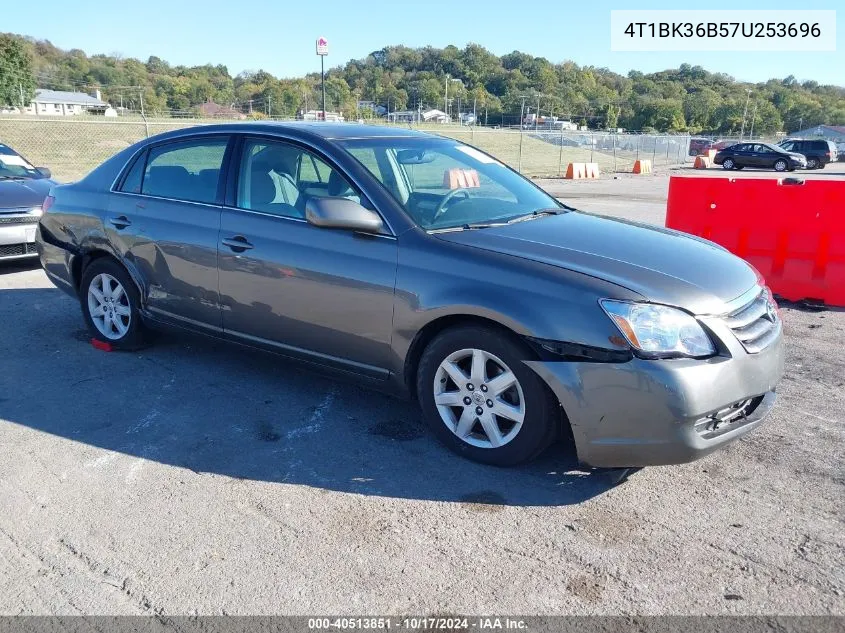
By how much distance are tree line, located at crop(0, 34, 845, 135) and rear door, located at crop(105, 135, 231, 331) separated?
69384 mm

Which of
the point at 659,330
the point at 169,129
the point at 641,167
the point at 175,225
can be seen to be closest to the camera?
the point at 659,330

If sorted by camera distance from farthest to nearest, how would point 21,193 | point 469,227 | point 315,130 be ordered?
point 21,193, point 315,130, point 469,227

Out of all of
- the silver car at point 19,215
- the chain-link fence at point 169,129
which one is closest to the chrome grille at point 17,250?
the silver car at point 19,215

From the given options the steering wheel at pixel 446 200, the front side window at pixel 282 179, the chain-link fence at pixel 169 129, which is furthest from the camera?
the chain-link fence at pixel 169 129

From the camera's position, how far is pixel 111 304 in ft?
17.7

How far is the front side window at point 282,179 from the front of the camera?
4195 mm

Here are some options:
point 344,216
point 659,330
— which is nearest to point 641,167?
point 344,216

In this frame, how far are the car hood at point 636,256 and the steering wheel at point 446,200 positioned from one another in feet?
0.79

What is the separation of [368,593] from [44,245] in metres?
4.60

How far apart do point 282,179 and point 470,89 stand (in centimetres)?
11354

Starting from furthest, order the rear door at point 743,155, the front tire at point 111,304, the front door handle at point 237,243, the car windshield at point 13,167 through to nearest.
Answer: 1. the rear door at point 743,155
2. the car windshield at point 13,167
3. the front tire at point 111,304
4. the front door handle at point 237,243

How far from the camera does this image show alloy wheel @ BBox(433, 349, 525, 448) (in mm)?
3469

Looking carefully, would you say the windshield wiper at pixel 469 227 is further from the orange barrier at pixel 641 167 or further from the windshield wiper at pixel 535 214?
the orange barrier at pixel 641 167

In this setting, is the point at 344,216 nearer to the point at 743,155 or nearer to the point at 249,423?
the point at 249,423
